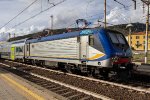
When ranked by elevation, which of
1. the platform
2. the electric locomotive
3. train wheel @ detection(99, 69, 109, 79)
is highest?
the electric locomotive

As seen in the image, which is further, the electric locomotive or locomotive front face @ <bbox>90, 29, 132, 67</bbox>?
the electric locomotive

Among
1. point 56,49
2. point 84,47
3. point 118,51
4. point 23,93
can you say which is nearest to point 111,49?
point 118,51

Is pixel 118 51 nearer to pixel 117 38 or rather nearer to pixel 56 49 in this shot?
pixel 117 38

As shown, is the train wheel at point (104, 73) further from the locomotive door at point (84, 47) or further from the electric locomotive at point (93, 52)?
the locomotive door at point (84, 47)

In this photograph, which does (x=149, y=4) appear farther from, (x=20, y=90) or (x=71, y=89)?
(x=20, y=90)

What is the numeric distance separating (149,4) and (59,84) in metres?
23.0

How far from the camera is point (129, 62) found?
15.8m

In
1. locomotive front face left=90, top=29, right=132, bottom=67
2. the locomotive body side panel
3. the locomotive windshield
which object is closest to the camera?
locomotive front face left=90, top=29, right=132, bottom=67

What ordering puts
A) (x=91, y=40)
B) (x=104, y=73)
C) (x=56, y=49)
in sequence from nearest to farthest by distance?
(x=104, y=73)
(x=91, y=40)
(x=56, y=49)

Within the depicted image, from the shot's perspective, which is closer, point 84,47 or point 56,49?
point 84,47

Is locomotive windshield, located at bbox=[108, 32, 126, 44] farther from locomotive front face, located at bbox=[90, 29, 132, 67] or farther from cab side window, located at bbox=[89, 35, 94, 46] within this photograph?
cab side window, located at bbox=[89, 35, 94, 46]

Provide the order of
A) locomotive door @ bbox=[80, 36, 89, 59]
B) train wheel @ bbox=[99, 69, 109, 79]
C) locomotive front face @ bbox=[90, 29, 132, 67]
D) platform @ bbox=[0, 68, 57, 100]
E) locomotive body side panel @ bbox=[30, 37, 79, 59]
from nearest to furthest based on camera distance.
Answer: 1. platform @ bbox=[0, 68, 57, 100]
2. locomotive front face @ bbox=[90, 29, 132, 67]
3. train wheel @ bbox=[99, 69, 109, 79]
4. locomotive door @ bbox=[80, 36, 89, 59]
5. locomotive body side panel @ bbox=[30, 37, 79, 59]

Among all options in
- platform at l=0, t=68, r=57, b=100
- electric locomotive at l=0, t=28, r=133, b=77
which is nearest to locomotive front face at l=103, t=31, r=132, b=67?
electric locomotive at l=0, t=28, r=133, b=77

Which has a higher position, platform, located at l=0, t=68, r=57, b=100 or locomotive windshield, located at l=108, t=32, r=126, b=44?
locomotive windshield, located at l=108, t=32, r=126, b=44
